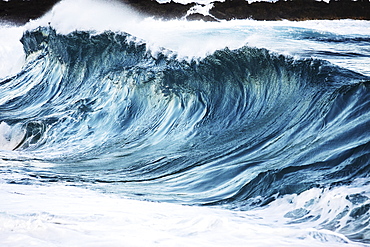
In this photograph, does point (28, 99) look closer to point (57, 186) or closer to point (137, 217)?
point (57, 186)

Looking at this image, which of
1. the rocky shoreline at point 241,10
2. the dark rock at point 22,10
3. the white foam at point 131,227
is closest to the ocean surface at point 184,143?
the white foam at point 131,227

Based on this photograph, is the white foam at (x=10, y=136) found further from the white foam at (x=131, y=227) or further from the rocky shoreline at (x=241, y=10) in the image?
the rocky shoreline at (x=241, y=10)

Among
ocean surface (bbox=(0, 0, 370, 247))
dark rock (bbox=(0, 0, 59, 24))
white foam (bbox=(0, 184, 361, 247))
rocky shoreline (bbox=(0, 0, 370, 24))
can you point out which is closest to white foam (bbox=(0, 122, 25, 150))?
ocean surface (bbox=(0, 0, 370, 247))

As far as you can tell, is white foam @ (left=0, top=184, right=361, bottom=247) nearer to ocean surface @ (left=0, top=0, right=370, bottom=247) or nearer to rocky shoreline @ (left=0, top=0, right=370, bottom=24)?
ocean surface @ (left=0, top=0, right=370, bottom=247)

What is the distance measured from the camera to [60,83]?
1014 centimetres

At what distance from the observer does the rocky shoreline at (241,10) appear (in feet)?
95.7

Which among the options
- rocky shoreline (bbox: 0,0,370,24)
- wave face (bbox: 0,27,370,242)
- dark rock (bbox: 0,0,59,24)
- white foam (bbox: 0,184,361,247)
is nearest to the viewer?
white foam (bbox: 0,184,361,247)

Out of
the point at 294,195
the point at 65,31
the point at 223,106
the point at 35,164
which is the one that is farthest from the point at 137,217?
the point at 65,31

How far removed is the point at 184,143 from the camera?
5902 mm

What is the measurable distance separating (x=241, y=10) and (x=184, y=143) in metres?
34.1

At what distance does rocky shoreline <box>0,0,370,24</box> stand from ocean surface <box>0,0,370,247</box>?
17862mm

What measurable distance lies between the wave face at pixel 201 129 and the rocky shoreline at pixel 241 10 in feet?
61.1

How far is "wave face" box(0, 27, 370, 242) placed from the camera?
4.03m

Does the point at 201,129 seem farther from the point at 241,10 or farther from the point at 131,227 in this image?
the point at 241,10
